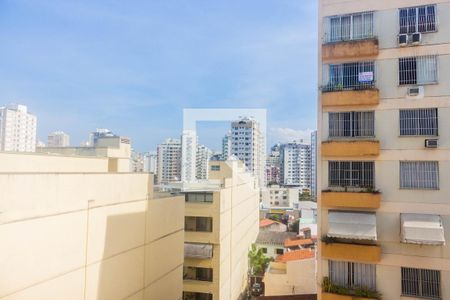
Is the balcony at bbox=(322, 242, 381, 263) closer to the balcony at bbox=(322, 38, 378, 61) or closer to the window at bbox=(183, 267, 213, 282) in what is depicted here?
the balcony at bbox=(322, 38, 378, 61)

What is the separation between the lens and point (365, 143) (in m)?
7.17

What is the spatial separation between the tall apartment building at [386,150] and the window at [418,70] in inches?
0.7

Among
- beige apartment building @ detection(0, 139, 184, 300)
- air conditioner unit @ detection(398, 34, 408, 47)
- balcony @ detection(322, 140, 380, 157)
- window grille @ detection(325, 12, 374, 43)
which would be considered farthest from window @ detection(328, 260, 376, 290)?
window grille @ detection(325, 12, 374, 43)

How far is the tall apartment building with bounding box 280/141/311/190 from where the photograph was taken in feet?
165

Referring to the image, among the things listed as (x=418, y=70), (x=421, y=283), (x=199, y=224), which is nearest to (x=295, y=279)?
(x=199, y=224)

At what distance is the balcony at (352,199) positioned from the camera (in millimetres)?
7039

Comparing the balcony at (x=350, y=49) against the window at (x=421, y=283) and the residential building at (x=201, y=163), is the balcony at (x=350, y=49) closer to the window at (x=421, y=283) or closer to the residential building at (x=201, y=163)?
the window at (x=421, y=283)

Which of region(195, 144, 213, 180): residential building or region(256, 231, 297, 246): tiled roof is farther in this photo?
region(256, 231, 297, 246): tiled roof

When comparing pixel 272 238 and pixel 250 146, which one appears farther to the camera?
pixel 250 146

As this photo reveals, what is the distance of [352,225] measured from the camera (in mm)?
7094

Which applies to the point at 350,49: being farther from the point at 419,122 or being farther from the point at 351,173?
the point at 351,173

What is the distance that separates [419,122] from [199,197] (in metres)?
8.69

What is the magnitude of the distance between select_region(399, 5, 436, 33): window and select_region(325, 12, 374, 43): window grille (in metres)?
0.61

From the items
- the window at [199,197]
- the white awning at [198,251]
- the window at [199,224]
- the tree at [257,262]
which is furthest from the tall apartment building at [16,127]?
the tree at [257,262]
